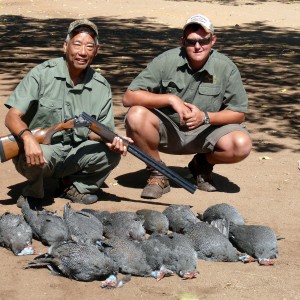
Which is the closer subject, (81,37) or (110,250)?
(110,250)

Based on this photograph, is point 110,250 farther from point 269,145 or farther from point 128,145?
point 269,145

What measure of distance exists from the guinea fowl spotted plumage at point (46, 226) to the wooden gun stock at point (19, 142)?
0.50 meters

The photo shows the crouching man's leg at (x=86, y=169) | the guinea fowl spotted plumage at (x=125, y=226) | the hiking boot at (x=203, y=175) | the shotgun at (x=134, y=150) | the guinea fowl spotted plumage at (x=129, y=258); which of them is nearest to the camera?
the guinea fowl spotted plumage at (x=129, y=258)

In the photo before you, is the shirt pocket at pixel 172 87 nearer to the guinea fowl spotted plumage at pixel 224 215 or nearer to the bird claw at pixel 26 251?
the guinea fowl spotted plumage at pixel 224 215

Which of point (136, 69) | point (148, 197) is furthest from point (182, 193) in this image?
point (136, 69)

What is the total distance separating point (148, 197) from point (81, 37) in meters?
1.41

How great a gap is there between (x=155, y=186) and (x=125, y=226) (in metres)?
1.26

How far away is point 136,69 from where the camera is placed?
39.6ft

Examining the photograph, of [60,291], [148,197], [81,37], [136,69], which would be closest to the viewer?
[60,291]

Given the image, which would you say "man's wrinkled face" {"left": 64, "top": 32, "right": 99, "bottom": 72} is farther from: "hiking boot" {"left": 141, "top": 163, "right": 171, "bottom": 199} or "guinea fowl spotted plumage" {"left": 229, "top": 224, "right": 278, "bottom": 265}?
"guinea fowl spotted plumage" {"left": 229, "top": 224, "right": 278, "bottom": 265}

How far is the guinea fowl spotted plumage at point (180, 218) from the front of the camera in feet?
19.5

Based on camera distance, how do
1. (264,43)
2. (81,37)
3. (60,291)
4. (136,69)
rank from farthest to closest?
(264,43), (136,69), (81,37), (60,291)

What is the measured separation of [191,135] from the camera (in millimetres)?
7047

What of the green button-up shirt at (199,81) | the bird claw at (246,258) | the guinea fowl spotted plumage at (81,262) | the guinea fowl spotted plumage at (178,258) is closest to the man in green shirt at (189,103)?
the green button-up shirt at (199,81)
